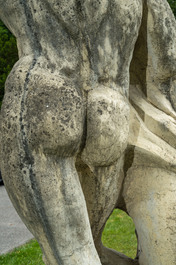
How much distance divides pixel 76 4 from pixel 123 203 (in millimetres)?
908

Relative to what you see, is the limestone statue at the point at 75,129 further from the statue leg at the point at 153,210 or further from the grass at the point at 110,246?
the grass at the point at 110,246

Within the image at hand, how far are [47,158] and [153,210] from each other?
1.86 feet

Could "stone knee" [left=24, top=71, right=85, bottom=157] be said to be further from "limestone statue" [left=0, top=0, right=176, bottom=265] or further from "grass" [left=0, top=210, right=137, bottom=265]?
"grass" [left=0, top=210, right=137, bottom=265]

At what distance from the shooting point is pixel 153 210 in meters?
1.65

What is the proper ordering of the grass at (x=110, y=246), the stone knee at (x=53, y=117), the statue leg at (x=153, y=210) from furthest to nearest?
the grass at (x=110, y=246) < the statue leg at (x=153, y=210) < the stone knee at (x=53, y=117)

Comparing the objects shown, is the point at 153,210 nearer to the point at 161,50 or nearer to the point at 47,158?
the point at 47,158

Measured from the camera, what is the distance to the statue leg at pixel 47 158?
1.33m

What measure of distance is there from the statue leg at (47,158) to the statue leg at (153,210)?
349 millimetres

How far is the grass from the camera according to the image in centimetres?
430

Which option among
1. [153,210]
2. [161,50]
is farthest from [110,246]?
[161,50]

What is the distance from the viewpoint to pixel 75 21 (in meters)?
1.40

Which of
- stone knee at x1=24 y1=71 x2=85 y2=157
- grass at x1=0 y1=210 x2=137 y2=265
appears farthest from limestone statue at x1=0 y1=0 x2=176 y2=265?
grass at x1=0 y1=210 x2=137 y2=265

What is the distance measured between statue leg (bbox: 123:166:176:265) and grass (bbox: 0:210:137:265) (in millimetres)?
2492

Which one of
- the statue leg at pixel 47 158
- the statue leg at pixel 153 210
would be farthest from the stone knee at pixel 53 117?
the statue leg at pixel 153 210
